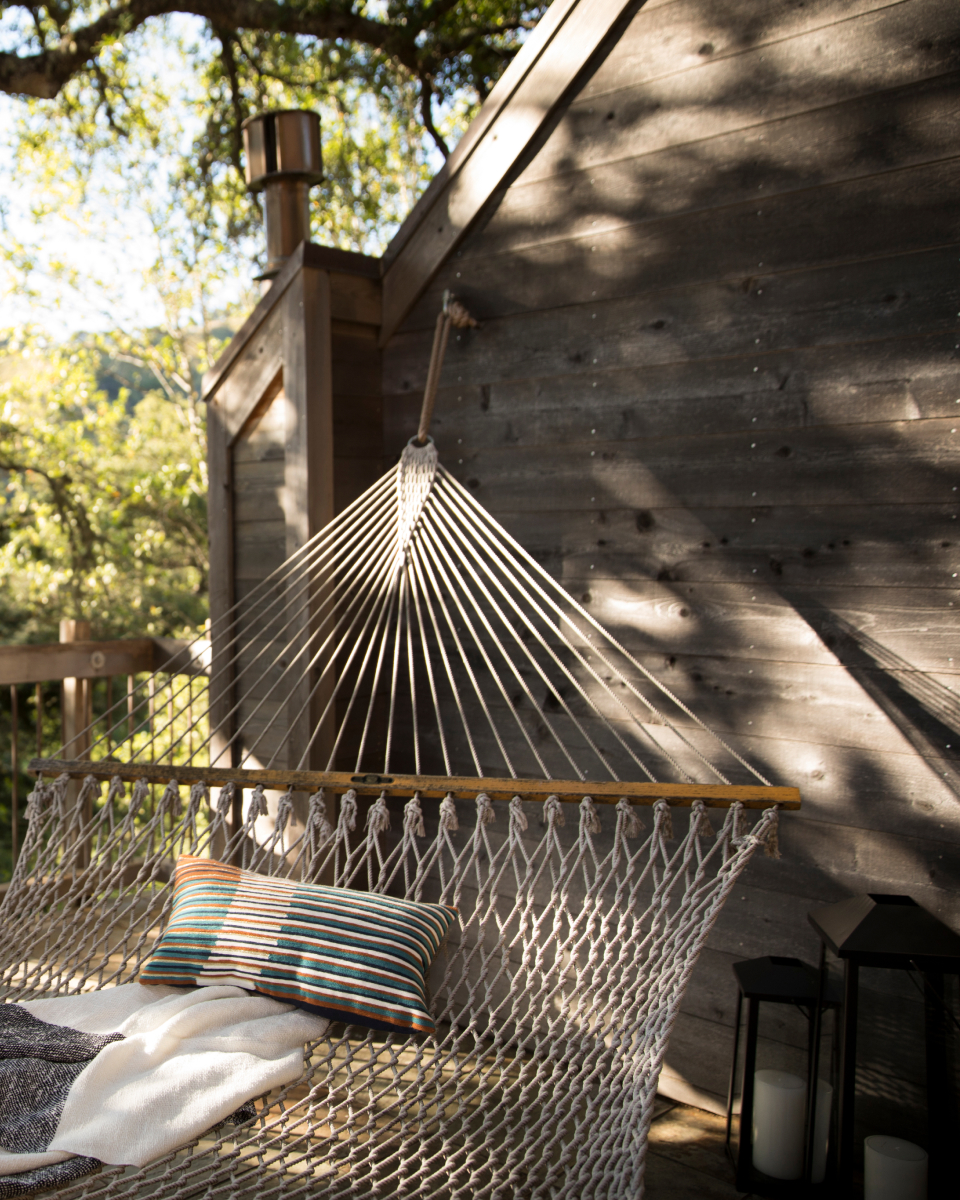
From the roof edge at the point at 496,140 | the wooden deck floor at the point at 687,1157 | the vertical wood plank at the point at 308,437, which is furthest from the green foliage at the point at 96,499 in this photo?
the wooden deck floor at the point at 687,1157

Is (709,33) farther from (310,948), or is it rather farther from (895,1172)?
(895,1172)

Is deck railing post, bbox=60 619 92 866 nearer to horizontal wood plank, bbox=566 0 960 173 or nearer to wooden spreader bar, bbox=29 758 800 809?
wooden spreader bar, bbox=29 758 800 809

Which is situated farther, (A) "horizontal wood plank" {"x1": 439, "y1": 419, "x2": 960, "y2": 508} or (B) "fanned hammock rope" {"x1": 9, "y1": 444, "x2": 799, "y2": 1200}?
(A) "horizontal wood plank" {"x1": 439, "y1": 419, "x2": 960, "y2": 508}

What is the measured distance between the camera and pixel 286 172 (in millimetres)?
2709

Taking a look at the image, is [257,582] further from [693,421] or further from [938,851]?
[938,851]

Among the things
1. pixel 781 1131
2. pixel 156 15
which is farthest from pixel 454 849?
pixel 156 15

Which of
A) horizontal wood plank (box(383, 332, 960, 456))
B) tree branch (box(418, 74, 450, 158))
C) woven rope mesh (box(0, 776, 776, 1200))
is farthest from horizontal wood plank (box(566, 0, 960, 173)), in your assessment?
tree branch (box(418, 74, 450, 158))

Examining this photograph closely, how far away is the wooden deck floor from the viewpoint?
167 cm

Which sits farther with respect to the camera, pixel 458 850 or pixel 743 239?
pixel 458 850

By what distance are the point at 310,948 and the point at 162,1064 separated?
0.27 meters

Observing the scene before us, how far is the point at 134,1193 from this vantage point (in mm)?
1179

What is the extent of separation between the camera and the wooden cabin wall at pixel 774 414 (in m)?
1.72

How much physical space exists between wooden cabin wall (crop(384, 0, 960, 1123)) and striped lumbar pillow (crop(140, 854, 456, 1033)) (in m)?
0.67

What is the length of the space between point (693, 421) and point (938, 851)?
901 mm
